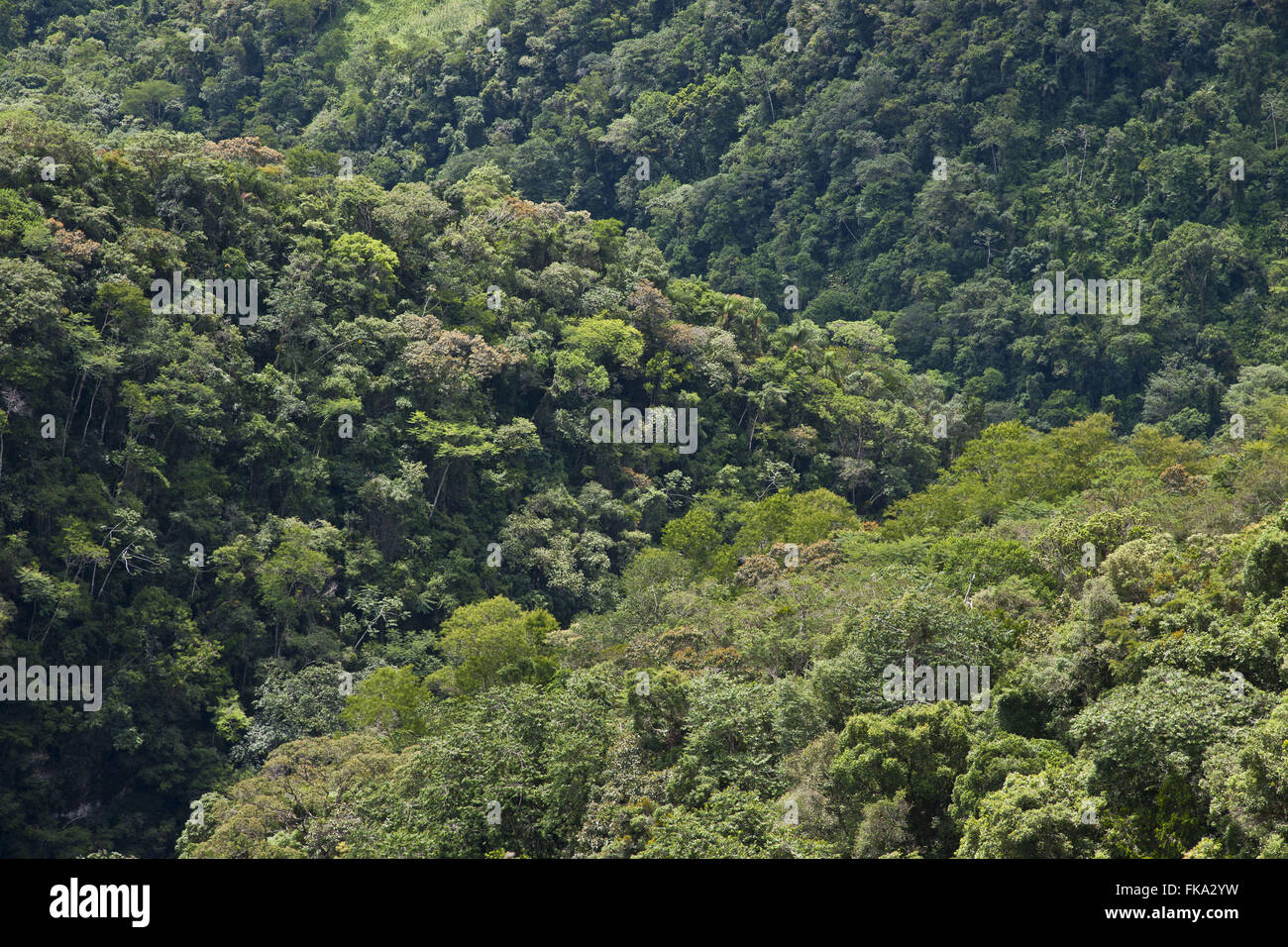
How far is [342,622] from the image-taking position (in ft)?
135

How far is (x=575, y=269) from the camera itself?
51969 mm

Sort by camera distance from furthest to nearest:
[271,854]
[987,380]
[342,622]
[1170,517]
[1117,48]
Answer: [1117,48], [987,380], [342,622], [1170,517], [271,854]

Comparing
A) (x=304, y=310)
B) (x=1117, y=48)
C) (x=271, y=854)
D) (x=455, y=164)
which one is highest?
(x=1117, y=48)

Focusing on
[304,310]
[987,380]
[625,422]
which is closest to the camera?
[304,310]

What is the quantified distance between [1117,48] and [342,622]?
185 ft

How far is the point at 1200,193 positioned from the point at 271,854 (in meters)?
59.5

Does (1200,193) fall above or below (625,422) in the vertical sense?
above

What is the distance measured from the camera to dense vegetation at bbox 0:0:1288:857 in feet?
73.4

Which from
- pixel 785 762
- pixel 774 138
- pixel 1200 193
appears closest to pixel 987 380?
pixel 1200 193

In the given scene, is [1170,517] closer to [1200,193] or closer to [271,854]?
[271,854]

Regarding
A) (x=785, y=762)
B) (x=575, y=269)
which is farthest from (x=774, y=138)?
(x=785, y=762)

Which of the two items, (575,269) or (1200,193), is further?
(1200,193)

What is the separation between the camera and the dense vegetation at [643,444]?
2238 centimetres

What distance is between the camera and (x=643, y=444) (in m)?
50.9
